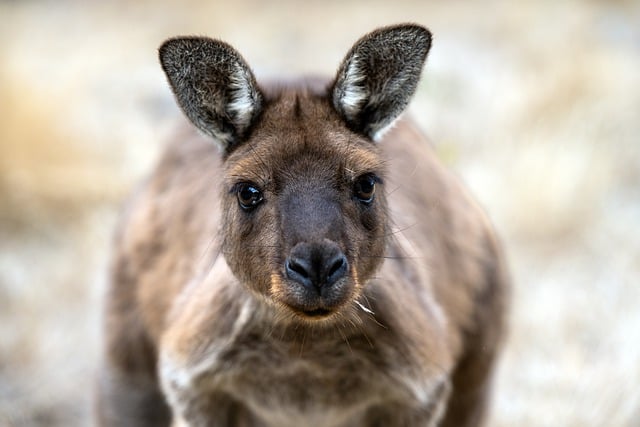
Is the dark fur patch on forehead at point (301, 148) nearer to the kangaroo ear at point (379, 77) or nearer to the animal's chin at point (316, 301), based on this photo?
the kangaroo ear at point (379, 77)

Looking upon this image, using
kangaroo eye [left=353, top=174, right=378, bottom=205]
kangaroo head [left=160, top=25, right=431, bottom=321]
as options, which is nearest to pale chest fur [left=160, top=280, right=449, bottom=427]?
kangaroo head [left=160, top=25, right=431, bottom=321]

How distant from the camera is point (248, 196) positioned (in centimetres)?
494

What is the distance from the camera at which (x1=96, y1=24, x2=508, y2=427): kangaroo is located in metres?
4.82

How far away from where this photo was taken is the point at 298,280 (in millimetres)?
4508

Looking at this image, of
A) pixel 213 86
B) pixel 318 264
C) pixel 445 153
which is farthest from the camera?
pixel 445 153

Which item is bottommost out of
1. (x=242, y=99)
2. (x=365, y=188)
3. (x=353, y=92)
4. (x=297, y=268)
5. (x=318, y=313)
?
(x=318, y=313)

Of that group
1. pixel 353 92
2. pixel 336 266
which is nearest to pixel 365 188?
pixel 353 92

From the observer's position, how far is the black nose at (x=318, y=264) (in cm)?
445

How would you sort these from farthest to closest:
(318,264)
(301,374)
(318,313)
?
A: (301,374) → (318,313) → (318,264)

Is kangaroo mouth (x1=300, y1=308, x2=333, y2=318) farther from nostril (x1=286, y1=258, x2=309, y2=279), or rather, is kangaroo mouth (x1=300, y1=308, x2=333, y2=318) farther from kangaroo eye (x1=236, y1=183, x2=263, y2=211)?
kangaroo eye (x1=236, y1=183, x2=263, y2=211)

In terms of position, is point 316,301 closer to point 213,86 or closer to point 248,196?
point 248,196

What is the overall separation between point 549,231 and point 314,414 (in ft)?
17.8

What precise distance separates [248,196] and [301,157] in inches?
11.9

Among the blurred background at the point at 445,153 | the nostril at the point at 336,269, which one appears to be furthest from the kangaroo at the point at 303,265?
the blurred background at the point at 445,153
